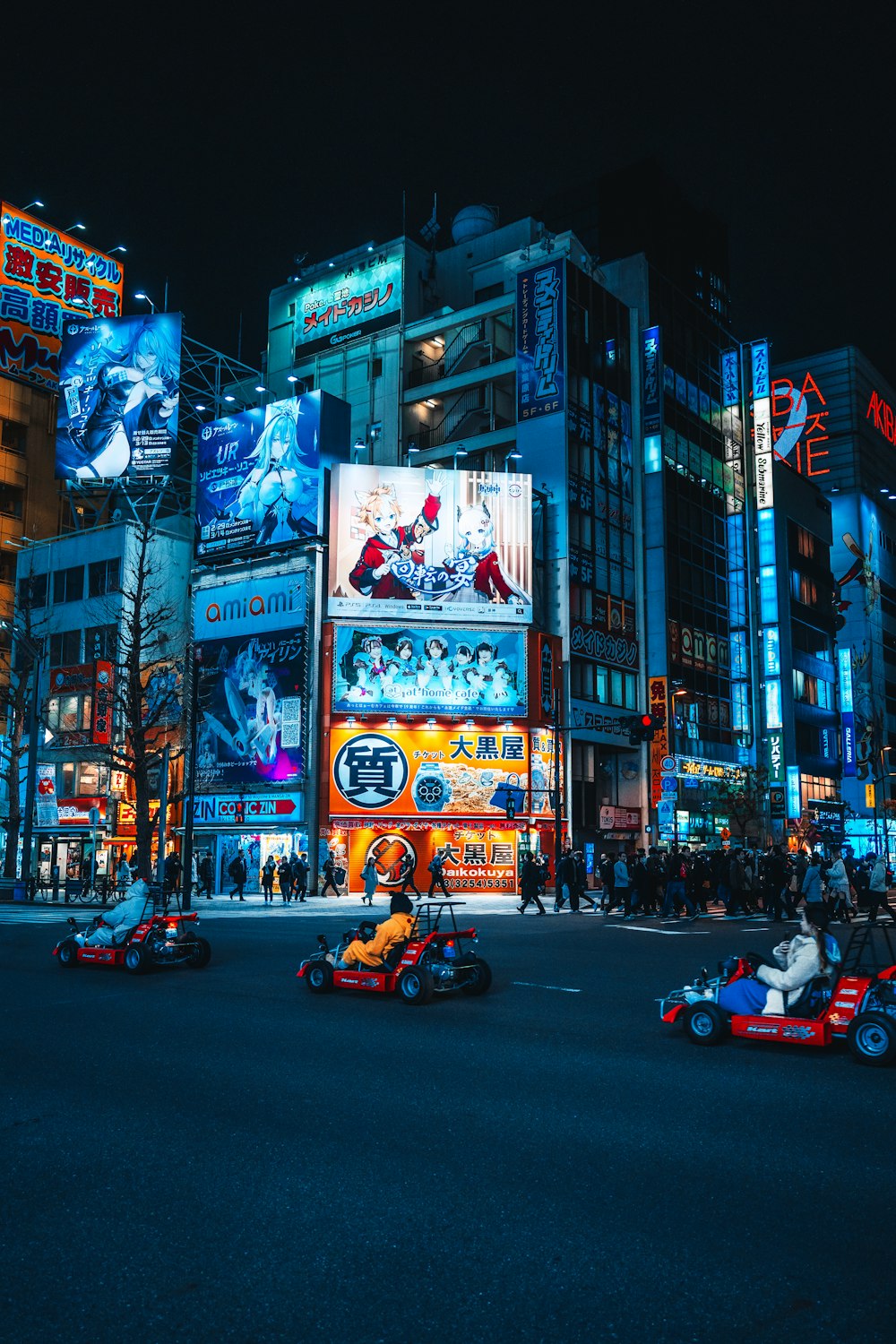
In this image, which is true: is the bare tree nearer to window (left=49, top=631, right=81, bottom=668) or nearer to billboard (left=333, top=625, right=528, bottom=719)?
window (left=49, top=631, right=81, bottom=668)

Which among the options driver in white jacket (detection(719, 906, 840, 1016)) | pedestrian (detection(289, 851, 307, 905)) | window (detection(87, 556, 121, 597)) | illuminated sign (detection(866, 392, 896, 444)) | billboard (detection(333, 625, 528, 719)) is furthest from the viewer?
illuminated sign (detection(866, 392, 896, 444))

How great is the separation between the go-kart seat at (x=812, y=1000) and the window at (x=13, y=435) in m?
60.0

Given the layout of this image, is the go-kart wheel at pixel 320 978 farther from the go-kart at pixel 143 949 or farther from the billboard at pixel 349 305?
the billboard at pixel 349 305

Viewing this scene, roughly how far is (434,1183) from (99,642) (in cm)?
4739

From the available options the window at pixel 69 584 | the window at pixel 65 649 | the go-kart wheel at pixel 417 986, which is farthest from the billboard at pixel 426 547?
the go-kart wheel at pixel 417 986

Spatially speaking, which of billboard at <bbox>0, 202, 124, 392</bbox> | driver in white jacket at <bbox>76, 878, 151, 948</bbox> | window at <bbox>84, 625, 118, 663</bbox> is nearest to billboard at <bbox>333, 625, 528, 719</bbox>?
window at <bbox>84, 625, 118, 663</bbox>

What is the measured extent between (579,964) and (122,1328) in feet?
43.0

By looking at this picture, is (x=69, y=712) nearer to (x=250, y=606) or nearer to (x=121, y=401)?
(x=250, y=606)

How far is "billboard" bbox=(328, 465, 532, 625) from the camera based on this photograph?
46781 millimetres

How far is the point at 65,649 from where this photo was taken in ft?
173

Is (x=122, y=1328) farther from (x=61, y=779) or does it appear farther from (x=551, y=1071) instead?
(x=61, y=779)

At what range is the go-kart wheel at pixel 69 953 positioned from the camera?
52.2ft

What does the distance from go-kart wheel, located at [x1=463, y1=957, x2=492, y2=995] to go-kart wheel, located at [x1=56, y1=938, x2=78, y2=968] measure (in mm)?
6509

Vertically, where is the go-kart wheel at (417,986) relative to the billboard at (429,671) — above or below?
below
